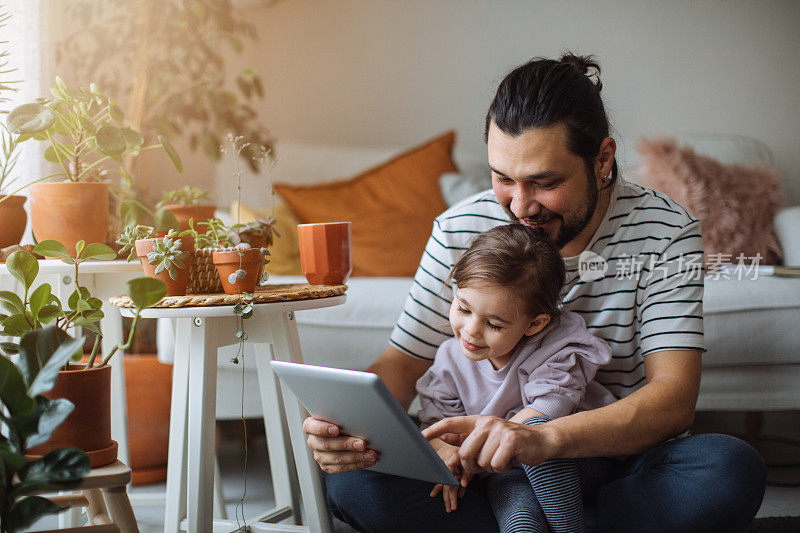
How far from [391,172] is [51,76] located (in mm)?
1036

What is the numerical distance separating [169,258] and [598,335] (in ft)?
2.37

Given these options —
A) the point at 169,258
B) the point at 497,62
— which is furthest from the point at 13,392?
the point at 497,62

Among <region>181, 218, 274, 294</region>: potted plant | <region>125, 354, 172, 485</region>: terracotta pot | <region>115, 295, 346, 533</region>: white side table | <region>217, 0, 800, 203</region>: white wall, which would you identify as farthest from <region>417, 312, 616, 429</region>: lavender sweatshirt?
<region>217, 0, 800, 203</region>: white wall

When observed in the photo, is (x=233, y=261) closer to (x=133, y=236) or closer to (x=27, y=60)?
(x=133, y=236)

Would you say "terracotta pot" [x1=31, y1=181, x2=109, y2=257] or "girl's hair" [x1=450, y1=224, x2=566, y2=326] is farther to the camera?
"terracotta pot" [x1=31, y1=181, x2=109, y2=257]

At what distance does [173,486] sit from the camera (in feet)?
4.08

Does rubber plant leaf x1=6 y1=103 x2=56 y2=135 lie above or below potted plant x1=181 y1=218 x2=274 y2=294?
above

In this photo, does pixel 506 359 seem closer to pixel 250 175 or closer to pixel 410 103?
pixel 250 175

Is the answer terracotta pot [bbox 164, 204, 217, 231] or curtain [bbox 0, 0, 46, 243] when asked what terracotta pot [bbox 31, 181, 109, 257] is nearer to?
terracotta pot [bbox 164, 204, 217, 231]

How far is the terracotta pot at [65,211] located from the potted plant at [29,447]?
1.65ft

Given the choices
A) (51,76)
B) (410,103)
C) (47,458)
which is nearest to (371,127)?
(410,103)

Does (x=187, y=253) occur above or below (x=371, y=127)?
below

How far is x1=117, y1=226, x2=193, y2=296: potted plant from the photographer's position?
1137 mm

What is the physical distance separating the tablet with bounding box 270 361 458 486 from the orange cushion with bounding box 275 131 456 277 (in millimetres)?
1163
